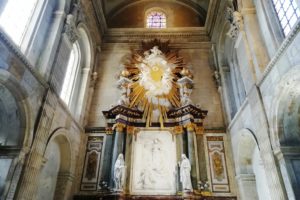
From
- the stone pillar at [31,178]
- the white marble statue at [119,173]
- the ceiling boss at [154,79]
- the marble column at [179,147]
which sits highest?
the ceiling boss at [154,79]

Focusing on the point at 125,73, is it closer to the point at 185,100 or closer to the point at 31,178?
the point at 185,100

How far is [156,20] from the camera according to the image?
12.4 metres

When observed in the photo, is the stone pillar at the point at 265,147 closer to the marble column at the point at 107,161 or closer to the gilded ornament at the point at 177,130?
the gilded ornament at the point at 177,130

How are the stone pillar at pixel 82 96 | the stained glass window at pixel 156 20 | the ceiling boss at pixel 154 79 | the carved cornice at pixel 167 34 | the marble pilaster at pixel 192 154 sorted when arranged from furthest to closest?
the stained glass window at pixel 156 20
the carved cornice at pixel 167 34
the ceiling boss at pixel 154 79
the stone pillar at pixel 82 96
the marble pilaster at pixel 192 154

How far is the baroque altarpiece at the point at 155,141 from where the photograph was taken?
27.0 ft

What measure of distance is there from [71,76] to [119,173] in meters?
4.11

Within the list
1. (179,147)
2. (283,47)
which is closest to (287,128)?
(283,47)

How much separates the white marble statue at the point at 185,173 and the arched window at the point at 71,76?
452 cm

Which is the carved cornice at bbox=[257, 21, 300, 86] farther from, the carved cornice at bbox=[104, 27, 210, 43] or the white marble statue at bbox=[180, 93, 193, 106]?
the carved cornice at bbox=[104, 27, 210, 43]

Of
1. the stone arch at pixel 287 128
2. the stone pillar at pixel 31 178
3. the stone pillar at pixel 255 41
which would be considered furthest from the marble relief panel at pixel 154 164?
the stone pillar at pixel 255 41

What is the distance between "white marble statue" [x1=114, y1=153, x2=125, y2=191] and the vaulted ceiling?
698 cm

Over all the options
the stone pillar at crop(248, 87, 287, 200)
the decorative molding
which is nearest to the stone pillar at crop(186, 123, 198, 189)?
the stone pillar at crop(248, 87, 287, 200)

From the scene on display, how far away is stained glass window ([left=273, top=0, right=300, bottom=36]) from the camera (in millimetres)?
5546

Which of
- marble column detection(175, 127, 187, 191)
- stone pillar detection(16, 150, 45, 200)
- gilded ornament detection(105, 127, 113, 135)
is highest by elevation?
gilded ornament detection(105, 127, 113, 135)
